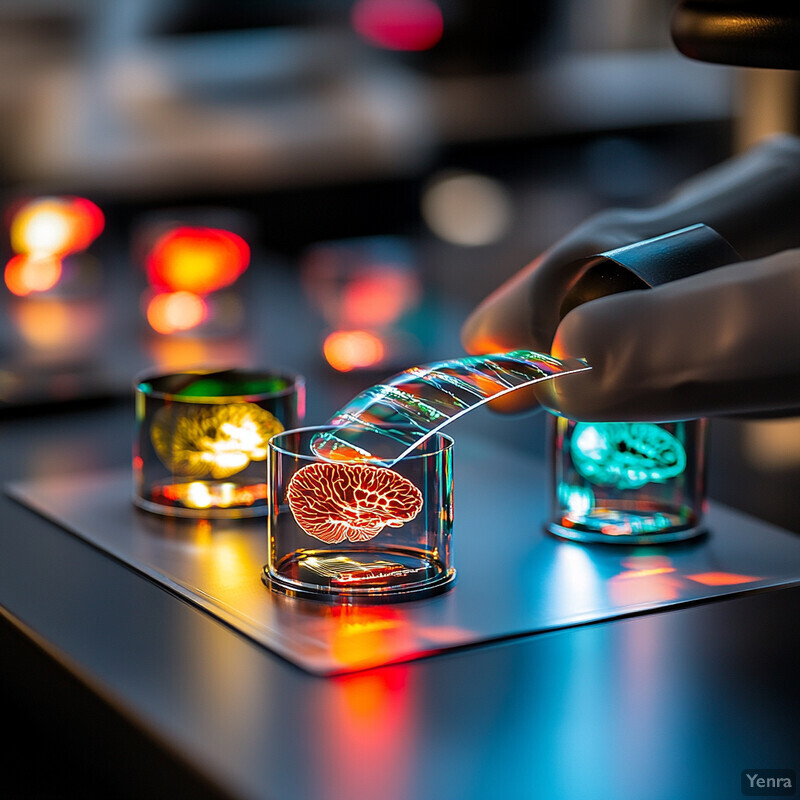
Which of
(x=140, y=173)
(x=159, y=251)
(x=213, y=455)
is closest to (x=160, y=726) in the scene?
(x=213, y=455)

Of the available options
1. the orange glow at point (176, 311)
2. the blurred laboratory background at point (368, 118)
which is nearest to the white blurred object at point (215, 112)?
the blurred laboratory background at point (368, 118)

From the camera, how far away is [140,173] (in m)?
2.74

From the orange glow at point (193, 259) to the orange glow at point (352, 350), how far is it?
0.18 m

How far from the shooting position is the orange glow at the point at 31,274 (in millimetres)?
1505

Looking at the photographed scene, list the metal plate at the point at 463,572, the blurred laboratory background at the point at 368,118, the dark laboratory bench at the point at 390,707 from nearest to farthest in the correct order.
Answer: the dark laboratory bench at the point at 390,707, the metal plate at the point at 463,572, the blurred laboratory background at the point at 368,118

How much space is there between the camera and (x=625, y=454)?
0.76 m

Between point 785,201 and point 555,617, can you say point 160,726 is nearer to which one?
point 555,617

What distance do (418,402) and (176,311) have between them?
883mm

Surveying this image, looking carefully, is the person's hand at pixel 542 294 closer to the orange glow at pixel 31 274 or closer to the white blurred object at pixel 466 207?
the orange glow at pixel 31 274

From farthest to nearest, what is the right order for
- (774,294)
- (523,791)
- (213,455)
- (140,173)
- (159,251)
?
(140,173)
(159,251)
(213,455)
(774,294)
(523,791)

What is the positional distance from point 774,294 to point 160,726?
1.13 ft

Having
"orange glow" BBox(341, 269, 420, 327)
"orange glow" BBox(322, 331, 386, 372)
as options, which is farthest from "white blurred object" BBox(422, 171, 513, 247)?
"orange glow" BBox(322, 331, 386, 372)

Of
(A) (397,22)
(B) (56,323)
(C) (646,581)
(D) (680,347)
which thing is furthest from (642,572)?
(A) (397,22)

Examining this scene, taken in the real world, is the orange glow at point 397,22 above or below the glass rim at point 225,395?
above
